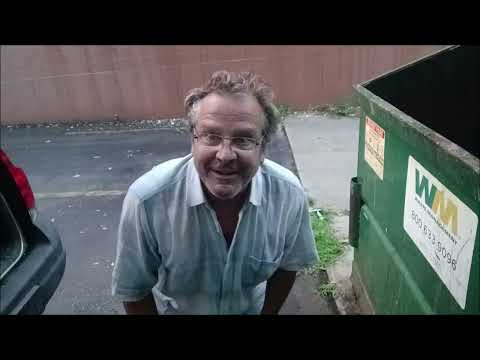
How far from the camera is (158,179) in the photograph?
1.76 metres

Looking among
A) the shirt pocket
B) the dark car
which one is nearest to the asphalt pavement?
the shirt pocket

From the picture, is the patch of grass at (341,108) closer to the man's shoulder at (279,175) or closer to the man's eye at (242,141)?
the man's shoulder at (279,175)

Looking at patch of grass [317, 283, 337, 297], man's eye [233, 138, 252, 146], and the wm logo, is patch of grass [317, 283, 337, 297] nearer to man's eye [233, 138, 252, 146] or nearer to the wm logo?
the wm logo

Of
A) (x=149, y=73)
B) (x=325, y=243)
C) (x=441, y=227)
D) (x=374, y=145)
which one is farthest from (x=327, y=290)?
(x=149, y=73)

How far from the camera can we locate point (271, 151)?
260 inches

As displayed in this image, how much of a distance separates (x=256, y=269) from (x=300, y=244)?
28 centimetres

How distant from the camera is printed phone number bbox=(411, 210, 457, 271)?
1709 mm

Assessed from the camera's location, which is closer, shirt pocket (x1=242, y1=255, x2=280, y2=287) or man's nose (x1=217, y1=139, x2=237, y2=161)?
man's nose (x1=217, y1=139, x2=237, y2=161)

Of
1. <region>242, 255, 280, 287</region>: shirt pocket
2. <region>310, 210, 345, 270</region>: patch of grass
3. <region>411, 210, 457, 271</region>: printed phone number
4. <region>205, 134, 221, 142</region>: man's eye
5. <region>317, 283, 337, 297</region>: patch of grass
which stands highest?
<region>205, 134, 221, 142</region>: man's eye

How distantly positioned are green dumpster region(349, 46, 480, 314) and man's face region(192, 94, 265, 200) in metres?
0.78

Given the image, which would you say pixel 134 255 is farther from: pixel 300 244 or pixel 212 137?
pixel 300 244

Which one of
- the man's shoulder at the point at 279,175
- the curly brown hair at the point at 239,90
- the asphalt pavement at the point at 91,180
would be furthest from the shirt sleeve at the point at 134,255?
the asphalt pavement at the point at 91,180

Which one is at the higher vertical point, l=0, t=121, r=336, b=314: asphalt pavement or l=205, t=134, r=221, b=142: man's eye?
l=205, t=134, r=221, b=142: man's eye

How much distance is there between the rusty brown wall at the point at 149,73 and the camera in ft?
28.3
